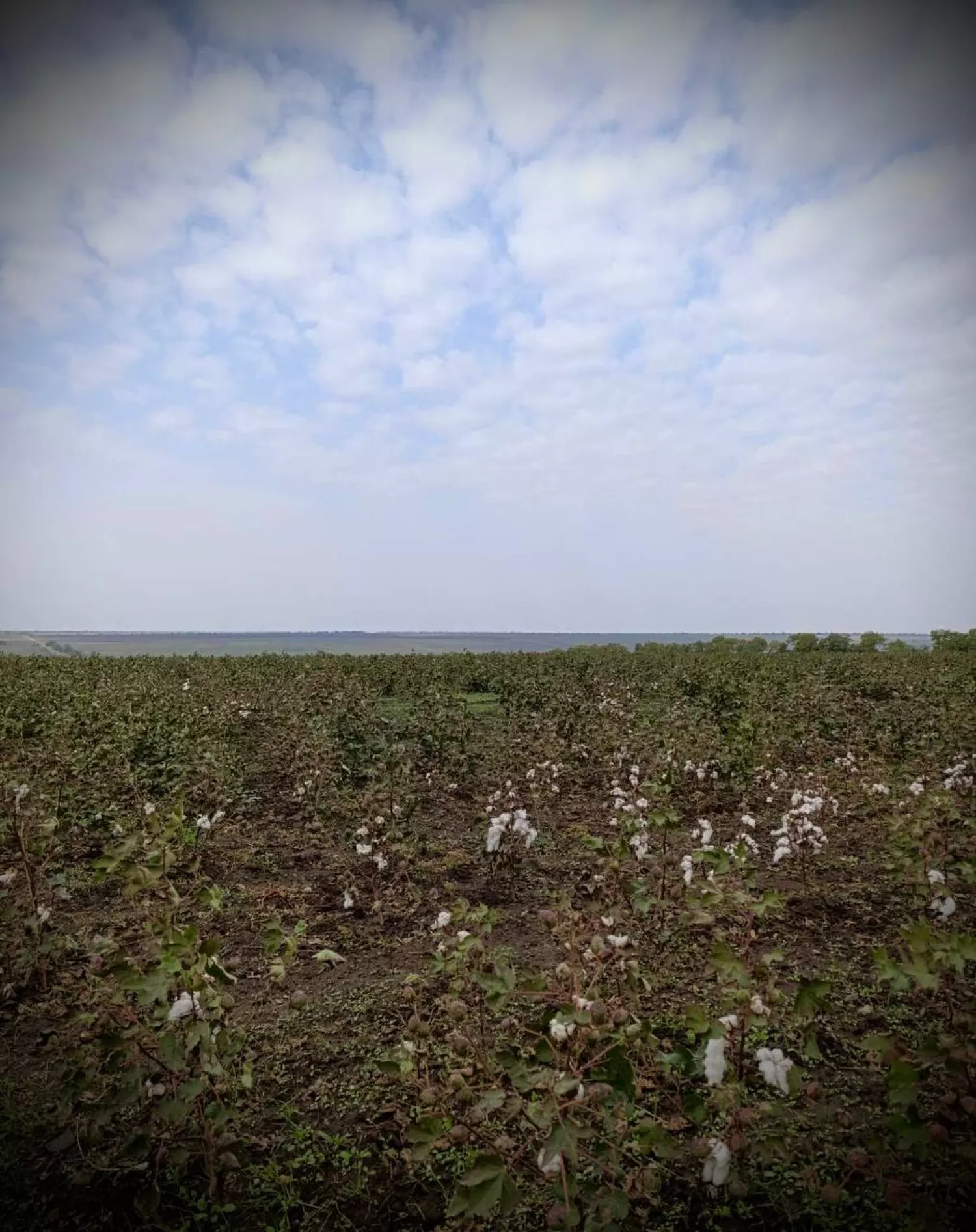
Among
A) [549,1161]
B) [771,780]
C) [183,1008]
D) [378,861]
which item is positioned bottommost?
[378,861]

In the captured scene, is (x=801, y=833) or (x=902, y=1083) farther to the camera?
(x=801, y=833)

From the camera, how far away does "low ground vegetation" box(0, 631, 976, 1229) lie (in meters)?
2.11

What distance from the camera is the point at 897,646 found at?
29750 mm

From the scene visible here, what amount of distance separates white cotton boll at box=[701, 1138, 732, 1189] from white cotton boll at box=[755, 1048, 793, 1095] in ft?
0.76

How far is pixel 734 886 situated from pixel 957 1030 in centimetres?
93

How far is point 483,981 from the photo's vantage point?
2.23 meters

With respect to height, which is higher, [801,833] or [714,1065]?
[714,1065]

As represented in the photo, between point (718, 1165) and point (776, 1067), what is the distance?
0.32 meters

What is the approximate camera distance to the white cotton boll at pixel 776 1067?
2.08 m

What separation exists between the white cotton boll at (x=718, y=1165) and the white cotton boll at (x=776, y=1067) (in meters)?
0.23

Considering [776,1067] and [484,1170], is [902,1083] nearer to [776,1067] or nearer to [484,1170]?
[776,1067]

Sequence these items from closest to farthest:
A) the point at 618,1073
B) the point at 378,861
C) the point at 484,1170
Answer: the point at 484,1170
the point at 618,1073
the point at 378,861

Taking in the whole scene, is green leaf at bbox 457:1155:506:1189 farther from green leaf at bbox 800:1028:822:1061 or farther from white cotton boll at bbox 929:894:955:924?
white cotton boll at bbox 929:894:955:924

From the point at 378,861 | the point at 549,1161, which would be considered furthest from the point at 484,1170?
the point at 378,861
